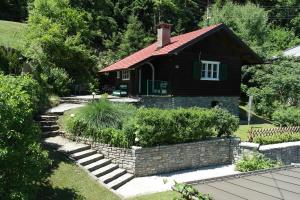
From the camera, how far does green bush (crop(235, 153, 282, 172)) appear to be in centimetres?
1476

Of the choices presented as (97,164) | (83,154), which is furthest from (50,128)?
(97,164)

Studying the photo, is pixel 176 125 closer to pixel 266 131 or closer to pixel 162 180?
pixel 162 180

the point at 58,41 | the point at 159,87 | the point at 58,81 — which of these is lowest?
the point at 159,87

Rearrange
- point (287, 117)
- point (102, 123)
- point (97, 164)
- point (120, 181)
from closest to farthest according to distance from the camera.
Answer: point (120, 181) < point (97, 164) < point (102, 123) < point (287, 117)

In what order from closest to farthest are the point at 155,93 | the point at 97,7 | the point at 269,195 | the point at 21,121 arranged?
the point at 269,195 → the point at 21,121 → the point at 155,93 → the point at 97,7

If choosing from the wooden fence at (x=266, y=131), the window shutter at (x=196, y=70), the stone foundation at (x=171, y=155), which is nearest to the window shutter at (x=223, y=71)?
the window shutter at (x=196, y=70)

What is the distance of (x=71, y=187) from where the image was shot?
443 inches

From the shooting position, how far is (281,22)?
54.0 meters

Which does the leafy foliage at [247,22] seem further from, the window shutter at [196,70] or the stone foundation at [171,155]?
the stone foundation at [171,155]

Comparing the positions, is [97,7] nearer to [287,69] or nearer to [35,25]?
[35,25]

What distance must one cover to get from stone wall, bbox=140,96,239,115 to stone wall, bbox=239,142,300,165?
7218mm

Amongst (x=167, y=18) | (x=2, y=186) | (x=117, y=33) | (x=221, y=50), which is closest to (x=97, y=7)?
(x=117, y=33)

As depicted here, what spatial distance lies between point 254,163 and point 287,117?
329 inches

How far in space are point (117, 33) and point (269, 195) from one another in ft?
126
